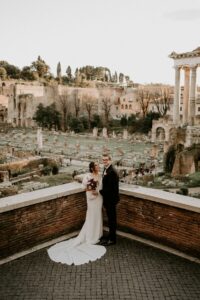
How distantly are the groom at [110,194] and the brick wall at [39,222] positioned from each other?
580 millimetres

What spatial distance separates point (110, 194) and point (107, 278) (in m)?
1.41

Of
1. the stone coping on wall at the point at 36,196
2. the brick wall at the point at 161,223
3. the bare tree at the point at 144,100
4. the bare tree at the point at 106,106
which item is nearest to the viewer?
the stone coping on wall at the point at 36,196

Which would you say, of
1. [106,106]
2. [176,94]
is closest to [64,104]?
[106,106]

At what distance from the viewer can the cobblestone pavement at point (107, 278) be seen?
4355 mm

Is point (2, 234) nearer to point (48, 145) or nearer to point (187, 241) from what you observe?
point (187, 241)

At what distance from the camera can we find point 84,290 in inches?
175

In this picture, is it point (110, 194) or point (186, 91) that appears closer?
point (110, 194)

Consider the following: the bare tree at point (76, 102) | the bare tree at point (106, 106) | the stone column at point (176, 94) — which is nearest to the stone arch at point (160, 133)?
the stone column at point (176, 94)

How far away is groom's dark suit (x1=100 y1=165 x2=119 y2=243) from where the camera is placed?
5719mm

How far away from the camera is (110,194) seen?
5.75m

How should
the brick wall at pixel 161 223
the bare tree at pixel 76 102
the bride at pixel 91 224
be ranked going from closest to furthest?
the brick wall at pixel 161 223 → the bride at pixel 91 224 → the bare tree at pixel 76 102

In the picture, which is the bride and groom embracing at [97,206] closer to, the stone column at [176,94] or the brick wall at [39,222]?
the brick wall at [39,222]

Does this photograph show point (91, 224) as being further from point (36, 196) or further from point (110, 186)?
point (36, 196)

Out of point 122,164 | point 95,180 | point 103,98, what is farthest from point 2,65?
point 95,180
